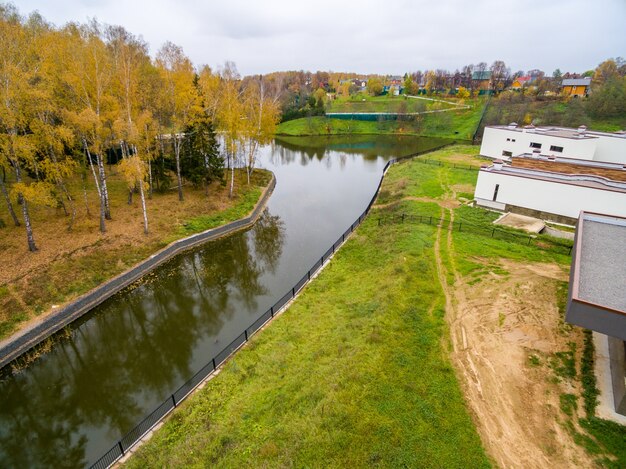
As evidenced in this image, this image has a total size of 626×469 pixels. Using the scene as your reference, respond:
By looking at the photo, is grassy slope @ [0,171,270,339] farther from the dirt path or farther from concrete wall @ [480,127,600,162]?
concrete wall @ [480,127,600,162]

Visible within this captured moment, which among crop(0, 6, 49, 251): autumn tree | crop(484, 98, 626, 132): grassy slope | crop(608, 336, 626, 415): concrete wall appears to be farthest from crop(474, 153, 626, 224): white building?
crop(484, 98, 626, 132): grassy slope

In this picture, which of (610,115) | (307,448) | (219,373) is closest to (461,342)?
(307,448)

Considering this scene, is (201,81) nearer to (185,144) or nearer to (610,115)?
(185,144)

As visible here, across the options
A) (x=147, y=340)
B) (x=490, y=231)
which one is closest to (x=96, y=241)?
(x=147, y=340)

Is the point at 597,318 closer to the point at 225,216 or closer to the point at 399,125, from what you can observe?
the point at 225,216

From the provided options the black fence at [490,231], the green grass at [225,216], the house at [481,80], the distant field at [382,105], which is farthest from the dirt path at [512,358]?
the house at [481,80]
